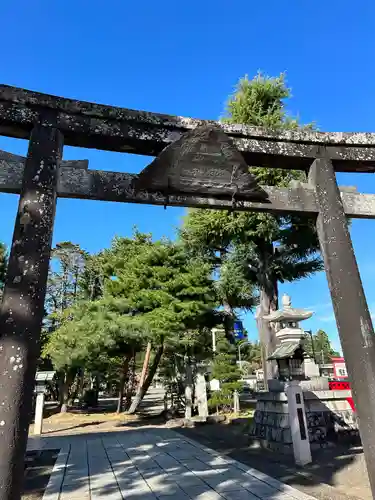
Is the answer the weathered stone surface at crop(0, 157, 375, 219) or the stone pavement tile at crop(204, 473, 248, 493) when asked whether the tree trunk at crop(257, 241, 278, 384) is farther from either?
the weathered stone surface at crop(0, 157, 375, 219)

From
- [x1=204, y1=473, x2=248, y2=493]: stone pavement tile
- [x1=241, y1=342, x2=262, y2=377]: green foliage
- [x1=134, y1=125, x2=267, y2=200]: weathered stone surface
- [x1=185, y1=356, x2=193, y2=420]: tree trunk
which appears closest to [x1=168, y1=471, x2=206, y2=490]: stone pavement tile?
[x1=204, y1=473, x2=248, y2=493]: stone pavement tile

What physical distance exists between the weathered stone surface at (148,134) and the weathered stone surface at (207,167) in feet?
0.53

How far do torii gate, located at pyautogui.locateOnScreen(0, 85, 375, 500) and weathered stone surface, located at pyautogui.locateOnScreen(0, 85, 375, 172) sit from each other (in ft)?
0.03

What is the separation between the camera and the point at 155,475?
664cm

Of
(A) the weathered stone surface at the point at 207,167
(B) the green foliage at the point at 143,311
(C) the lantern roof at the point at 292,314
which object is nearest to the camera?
(A) the weathered stone surface at the point at 207,167

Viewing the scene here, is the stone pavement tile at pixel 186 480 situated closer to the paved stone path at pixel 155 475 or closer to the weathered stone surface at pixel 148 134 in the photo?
the paved stone path at pixel 155 475

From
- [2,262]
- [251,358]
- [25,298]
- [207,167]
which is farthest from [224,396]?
[251,358]

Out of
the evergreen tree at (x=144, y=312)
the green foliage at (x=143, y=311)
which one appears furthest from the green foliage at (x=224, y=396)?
the green foliage at (x=143, y=311)

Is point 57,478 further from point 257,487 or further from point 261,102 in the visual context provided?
point 261,102

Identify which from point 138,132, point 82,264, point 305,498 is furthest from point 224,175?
point 82,264

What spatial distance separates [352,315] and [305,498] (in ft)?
10.3

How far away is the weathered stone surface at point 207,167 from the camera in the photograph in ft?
12.1

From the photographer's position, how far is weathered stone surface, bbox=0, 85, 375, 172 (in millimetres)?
3492

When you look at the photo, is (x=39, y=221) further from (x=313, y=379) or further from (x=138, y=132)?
(x=313, y=379)
